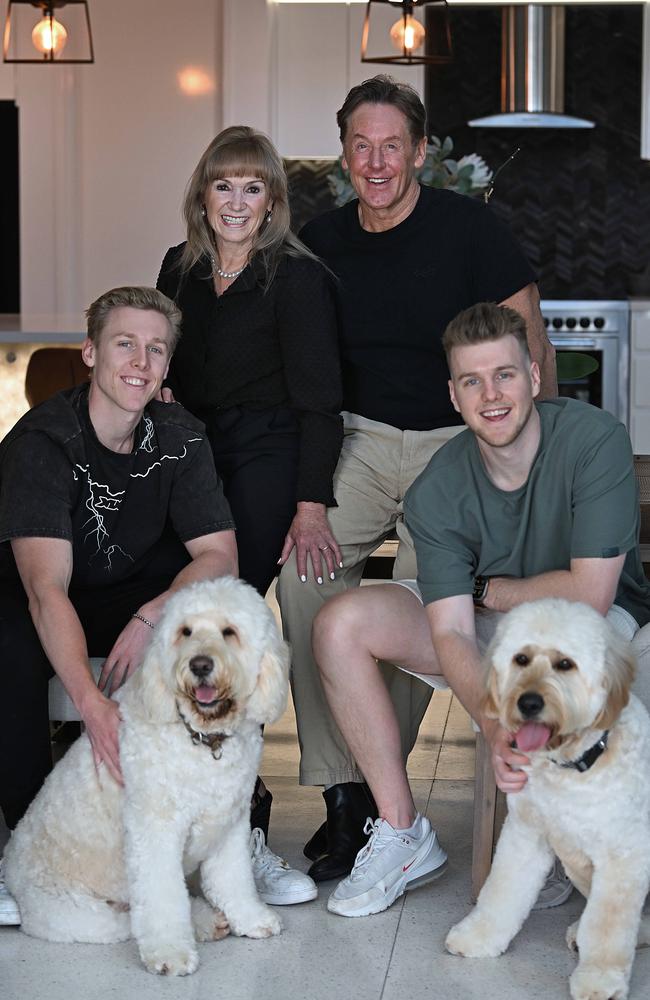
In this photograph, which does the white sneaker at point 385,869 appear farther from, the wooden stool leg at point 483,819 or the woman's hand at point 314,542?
the woman's hand at point 314,542

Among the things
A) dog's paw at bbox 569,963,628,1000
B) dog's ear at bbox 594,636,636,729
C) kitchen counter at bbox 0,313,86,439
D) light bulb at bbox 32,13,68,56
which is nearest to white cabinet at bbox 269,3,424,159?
light bulb at bbox 32,13,68,56

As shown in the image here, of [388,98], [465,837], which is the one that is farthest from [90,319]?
[465,837]

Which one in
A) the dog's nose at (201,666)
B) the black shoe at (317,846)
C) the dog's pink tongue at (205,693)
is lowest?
the black shoe at (317,846)

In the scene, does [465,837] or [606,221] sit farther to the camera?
[606,221]

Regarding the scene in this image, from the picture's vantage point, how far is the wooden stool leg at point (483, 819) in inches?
102

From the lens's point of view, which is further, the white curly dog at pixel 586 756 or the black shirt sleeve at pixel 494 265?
the black shirt sleeve at pixel 494 265

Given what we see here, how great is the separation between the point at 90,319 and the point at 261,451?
1.66ft

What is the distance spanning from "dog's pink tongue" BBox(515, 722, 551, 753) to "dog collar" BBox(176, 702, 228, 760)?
1.72ft

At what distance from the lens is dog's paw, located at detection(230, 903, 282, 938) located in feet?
7.98

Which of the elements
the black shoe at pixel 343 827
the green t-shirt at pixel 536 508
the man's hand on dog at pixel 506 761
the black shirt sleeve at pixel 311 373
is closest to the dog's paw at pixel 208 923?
the black shoe at pixel 343 827

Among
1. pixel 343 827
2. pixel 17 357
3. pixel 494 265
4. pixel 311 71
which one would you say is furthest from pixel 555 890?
pixel 311 71

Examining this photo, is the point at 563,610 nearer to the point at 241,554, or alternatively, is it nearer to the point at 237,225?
the point at 241,554

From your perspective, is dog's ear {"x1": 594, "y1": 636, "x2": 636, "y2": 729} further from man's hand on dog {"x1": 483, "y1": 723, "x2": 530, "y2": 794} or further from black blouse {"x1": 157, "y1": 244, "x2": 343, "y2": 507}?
black blouse {"x1": 157, "y1": 244, "x2": 343, "y2": 507}

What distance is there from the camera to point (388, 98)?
310 cm
